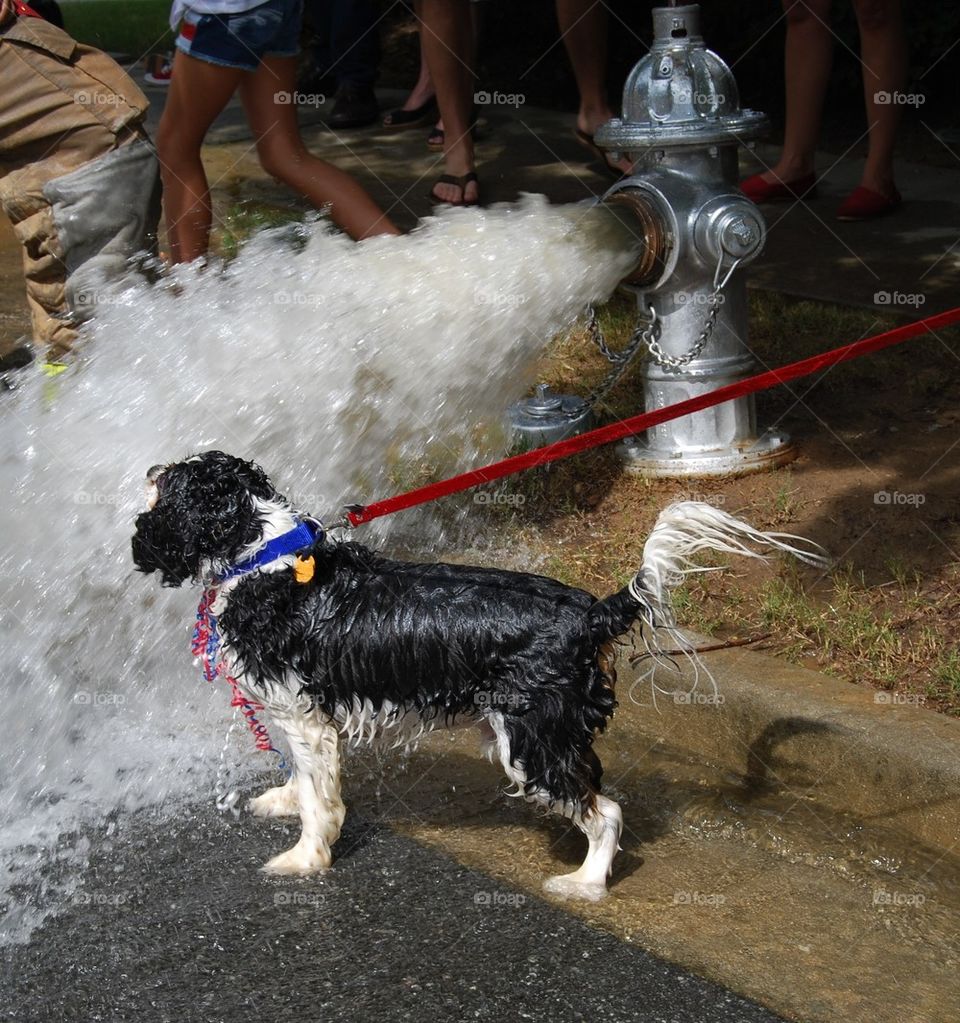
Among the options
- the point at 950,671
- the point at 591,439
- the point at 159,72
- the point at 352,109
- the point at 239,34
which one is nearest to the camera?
the point at 591,439

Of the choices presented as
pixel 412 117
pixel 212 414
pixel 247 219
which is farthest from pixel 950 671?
pixel 412 117

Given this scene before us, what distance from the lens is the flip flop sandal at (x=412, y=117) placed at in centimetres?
917

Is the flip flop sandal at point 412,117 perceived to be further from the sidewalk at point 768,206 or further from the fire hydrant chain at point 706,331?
the fire hydrant chain at point 706,331

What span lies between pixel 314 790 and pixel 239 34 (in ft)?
10.3

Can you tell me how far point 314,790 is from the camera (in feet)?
10.8

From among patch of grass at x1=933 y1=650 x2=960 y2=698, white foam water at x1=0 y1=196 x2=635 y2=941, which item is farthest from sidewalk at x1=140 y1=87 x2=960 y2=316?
patch of grass at x1=933 y1=650 x2=960 y2=698

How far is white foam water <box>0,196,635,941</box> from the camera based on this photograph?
4.06 m

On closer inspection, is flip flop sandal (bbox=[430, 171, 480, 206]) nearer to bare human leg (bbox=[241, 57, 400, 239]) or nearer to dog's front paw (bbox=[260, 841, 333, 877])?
bare human leg (bbox=[241, 57, 400, 239])

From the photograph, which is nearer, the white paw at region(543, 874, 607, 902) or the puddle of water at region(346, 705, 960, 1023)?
the puddle of water at region(346, 705, 960, 1023)

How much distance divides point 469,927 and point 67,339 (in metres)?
3.25

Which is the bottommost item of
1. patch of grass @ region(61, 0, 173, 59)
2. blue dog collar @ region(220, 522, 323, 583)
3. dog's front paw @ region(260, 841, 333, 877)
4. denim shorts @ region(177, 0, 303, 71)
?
patch of grass @ region(61, 0, 173, 59)

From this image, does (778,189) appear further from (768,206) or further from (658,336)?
(658,336)

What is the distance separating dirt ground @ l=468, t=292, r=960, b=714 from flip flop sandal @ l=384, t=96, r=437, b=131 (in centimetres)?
378

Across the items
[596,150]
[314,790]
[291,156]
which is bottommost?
[314,790]
